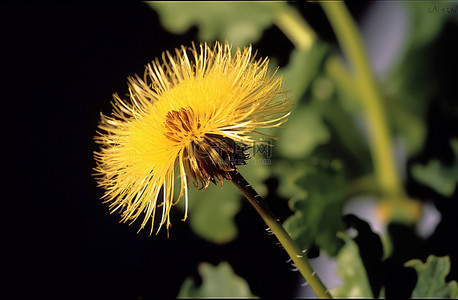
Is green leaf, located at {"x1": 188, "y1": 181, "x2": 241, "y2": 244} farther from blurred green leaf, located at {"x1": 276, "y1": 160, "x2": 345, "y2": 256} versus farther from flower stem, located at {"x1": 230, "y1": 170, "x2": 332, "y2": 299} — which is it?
flower stem, located at {"x1": 230, "y1": 170, "x2": 332, "y2": 299}

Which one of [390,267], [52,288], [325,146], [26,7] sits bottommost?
[390,267]

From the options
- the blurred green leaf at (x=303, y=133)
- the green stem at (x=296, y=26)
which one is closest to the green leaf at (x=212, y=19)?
the green stem at (x=296, y=26)

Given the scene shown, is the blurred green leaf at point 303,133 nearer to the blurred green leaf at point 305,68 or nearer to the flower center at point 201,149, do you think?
the blurred green leaf at point 305,68

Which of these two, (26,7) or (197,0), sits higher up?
(26,7)

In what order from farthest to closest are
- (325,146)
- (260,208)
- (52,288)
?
(325,146) → (52,288) → (260,208)

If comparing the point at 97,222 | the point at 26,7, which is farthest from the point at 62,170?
the point at 26,7

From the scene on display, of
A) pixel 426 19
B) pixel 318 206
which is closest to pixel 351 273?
pixel 318 206

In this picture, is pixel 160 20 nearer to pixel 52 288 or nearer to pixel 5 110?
pixel 5 110
